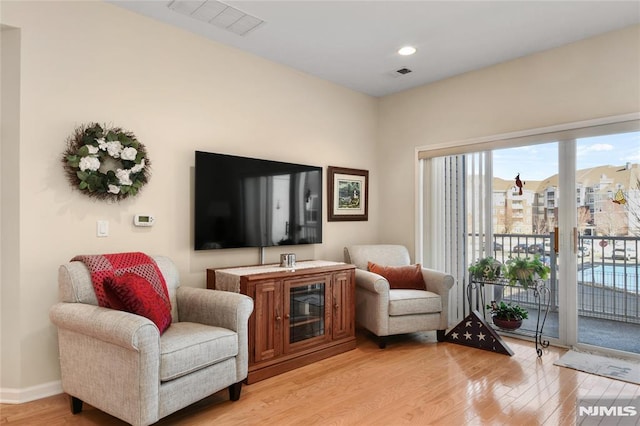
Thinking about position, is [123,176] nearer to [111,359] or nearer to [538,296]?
[111,359]

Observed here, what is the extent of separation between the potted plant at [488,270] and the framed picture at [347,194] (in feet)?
4.99

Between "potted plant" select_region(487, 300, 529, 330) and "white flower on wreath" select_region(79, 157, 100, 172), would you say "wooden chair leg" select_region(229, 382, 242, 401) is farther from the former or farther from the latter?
"potted plant" select_region(487, 300, 529, 330)

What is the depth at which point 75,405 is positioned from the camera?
7.79 ft

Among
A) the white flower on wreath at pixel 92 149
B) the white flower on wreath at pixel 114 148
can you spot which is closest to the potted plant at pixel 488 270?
the white flower on wreath at pixel 114 148

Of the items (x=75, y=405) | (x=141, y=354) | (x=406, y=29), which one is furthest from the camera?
(x=406, y=29)

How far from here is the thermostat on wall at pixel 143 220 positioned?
2961 mm

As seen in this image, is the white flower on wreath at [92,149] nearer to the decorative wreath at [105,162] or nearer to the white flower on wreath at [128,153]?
the decorative wreath at [105,162]

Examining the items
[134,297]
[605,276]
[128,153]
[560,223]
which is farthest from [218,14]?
[605,276]

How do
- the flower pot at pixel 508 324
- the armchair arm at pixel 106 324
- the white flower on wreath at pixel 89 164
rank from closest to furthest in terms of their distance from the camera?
the armchair arm at pixel 106 324, the white flower on wreath at pixel 89 164, the flower pot at pixel 508 324

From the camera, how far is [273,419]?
91.2 inches

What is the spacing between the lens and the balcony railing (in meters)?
3.29

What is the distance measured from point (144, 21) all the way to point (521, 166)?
365 centimetres

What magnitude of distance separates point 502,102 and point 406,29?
1.37m

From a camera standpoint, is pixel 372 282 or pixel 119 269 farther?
pixel 372 282
